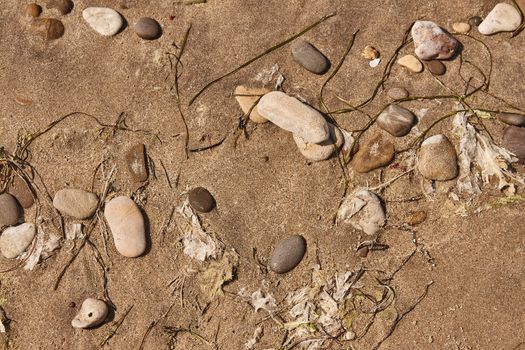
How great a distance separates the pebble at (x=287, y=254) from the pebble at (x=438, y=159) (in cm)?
88

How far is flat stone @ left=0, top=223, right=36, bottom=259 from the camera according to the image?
3.20m

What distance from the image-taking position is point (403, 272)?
3094mm

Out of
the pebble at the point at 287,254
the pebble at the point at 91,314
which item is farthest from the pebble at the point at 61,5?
the pebble at the point at 287,254

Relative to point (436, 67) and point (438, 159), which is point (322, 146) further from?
point (436, 67)

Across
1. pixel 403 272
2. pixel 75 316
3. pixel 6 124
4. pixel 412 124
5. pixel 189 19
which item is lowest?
pixel 75 316

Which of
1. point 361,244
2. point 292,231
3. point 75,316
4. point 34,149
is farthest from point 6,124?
point 361,244

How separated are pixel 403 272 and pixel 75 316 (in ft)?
6.61

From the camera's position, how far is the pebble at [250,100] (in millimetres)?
3188

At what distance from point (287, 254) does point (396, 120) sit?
3.43 feet

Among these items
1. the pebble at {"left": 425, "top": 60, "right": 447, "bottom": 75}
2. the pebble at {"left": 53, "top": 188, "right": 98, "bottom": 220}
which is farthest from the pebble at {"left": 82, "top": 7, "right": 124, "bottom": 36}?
the pebble at {"left": 425, "top": 60, "right": 447, "bottom": 75}

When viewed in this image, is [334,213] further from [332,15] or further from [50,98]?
[50,98]

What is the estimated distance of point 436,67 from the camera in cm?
318

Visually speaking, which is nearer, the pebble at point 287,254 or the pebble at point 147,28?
the pebble at point 287,254

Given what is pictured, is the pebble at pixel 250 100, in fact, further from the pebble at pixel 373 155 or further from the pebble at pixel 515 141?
the pebble at pixel 515 141
